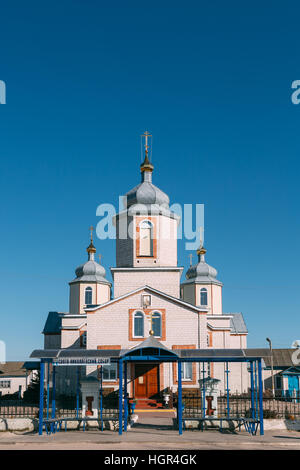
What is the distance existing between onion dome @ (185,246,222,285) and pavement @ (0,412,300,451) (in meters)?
21.5

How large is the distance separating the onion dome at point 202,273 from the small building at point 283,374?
1267 centimetres

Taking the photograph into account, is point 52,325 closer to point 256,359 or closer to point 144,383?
point 144,383

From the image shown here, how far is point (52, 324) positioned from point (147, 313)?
14.5m

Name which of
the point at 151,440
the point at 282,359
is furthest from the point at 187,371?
the point at 282,359

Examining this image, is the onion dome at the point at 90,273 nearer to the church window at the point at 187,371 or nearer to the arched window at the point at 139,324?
the arched window at the point at 139,324

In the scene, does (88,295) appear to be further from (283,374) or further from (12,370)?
(12,370)

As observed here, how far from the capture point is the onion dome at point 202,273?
1527 inches

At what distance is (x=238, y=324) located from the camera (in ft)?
134

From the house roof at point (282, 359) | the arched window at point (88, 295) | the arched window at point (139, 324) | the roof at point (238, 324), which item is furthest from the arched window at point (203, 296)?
the house roof at point (282, 359)
